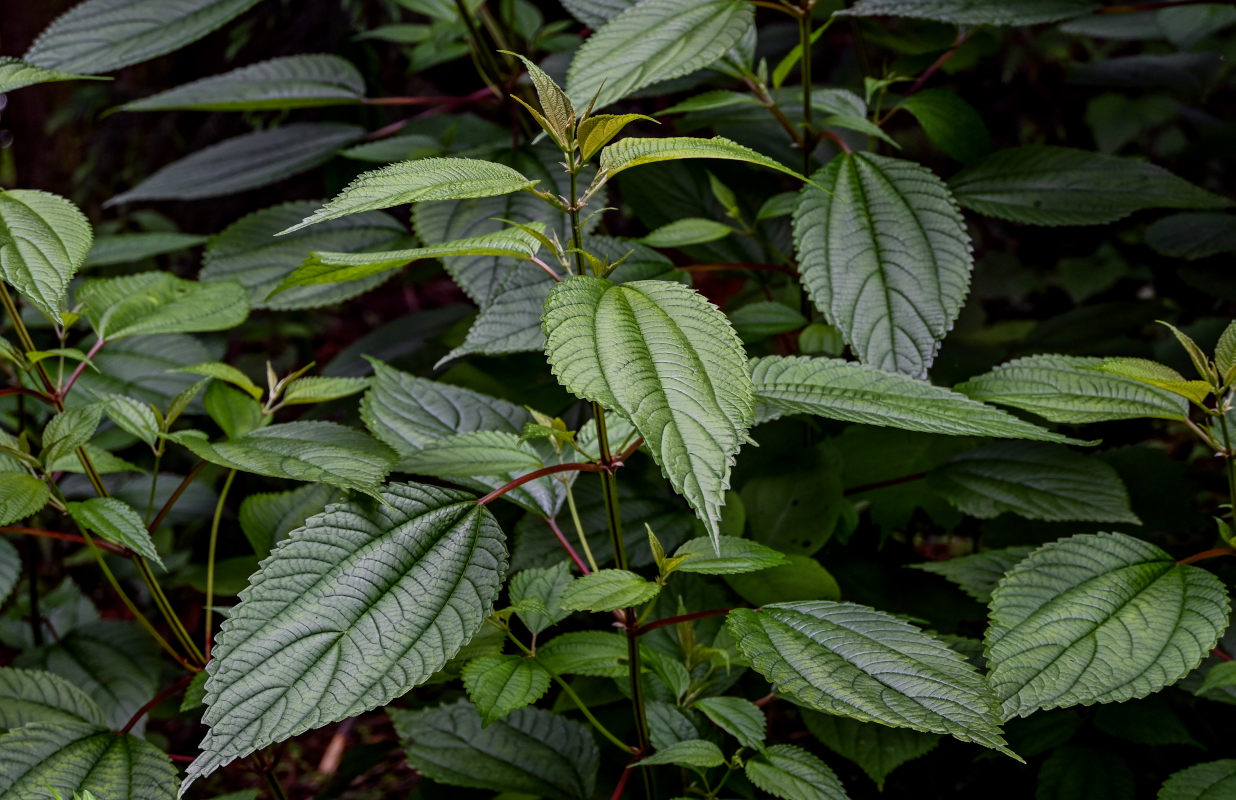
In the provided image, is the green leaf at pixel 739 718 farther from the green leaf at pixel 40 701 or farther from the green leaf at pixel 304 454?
the green leaf at pixel 40 701

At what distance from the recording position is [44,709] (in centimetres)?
92

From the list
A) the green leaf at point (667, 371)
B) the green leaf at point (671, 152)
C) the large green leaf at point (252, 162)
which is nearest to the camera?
the green leaf at point (667, 371)

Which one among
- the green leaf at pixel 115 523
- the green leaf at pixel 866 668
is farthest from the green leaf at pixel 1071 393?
the green leaf at pixel 115 523

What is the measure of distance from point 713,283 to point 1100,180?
751 millimetres

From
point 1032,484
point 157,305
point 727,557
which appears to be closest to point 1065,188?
point 1032,484

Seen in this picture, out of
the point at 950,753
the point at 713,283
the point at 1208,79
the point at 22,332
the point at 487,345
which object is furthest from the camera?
the point at 1208,79

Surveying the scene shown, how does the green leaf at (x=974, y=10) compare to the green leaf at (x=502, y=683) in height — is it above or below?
above

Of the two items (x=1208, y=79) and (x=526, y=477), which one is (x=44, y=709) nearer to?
(x=526, y=477)

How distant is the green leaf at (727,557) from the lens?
27.8 inches

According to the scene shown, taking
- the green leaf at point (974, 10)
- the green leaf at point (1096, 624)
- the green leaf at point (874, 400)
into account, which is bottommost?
the green leaf at point (1096, 624)

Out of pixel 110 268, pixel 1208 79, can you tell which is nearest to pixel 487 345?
pixel 110 268

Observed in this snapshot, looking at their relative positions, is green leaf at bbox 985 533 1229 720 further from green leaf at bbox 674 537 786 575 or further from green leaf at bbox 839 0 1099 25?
green leaf at bbox 839 0 1099 25

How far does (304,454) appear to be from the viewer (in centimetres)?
82

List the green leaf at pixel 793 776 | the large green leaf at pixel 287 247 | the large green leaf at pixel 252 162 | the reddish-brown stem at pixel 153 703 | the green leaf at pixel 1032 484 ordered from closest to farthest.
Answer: the green leaf at pixel 793 776, the reddish-brown stem at pixel 153 703, the green leaf at pixel 1032 484, the large green leaf at pixel 287 247, the large green leaf at pixel 252 162
